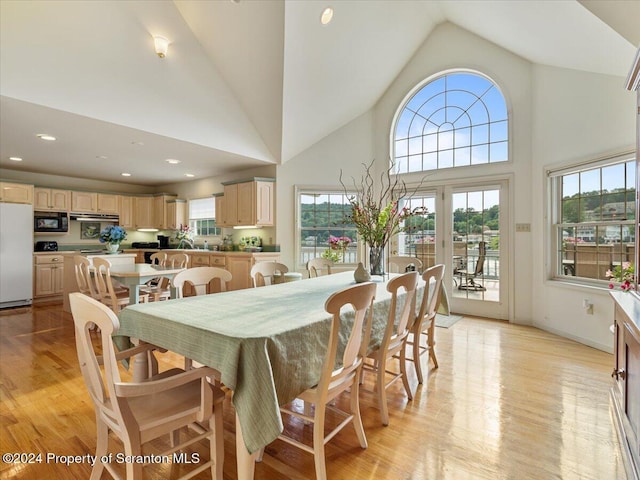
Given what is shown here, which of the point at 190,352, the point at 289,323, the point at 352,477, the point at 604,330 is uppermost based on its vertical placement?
the point at 289,323

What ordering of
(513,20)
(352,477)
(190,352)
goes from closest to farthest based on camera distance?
(190,352) < (352,477) < (513,20)

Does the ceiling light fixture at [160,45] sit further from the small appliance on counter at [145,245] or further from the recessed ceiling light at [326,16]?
the small appliance on counter at [145,245]

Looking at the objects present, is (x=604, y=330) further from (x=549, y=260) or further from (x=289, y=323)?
(x=289, y=323)

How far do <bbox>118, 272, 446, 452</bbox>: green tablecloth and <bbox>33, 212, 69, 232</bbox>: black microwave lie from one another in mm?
6055

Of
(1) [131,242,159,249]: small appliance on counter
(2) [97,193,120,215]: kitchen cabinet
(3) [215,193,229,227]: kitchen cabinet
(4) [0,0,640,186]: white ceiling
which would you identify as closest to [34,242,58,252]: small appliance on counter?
(2) [97,193,120,215]: kitchen cabinet

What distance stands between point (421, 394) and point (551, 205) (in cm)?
323

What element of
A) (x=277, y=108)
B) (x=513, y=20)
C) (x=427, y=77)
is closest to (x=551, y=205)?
(x=513, y=20)

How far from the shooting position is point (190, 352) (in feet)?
4.83

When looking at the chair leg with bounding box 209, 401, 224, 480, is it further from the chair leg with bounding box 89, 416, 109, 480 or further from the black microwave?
the black microwave

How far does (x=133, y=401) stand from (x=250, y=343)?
2.28 ft

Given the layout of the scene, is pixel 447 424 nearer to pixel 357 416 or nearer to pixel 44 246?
A: pixel 357 416

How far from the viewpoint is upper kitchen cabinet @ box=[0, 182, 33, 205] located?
5.46m

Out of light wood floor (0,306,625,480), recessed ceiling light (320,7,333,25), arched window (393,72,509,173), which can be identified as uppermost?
recessed ceiling light (320,7,333,25)

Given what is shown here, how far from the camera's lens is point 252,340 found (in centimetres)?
130
